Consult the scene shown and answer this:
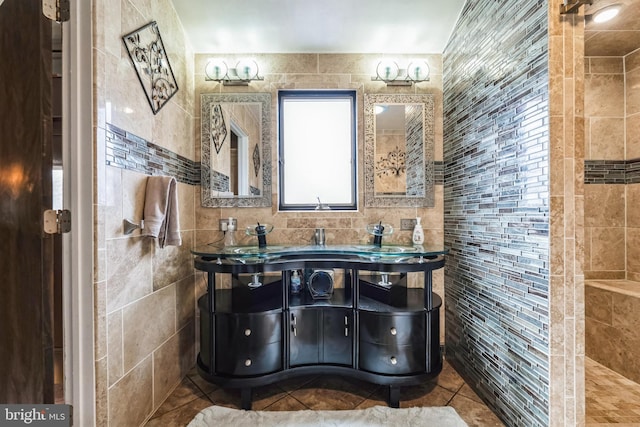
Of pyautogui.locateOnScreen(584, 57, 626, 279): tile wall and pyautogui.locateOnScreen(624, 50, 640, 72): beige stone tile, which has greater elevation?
pyautogui.locateOnScreen(624, 50, 640, 72): beige stone tile

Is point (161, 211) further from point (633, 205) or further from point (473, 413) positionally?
point (633, 205)

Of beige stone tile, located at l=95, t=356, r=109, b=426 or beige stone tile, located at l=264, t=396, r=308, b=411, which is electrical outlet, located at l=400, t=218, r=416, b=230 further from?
beige stone tile, located at l=95, t=356, r=109, b=426

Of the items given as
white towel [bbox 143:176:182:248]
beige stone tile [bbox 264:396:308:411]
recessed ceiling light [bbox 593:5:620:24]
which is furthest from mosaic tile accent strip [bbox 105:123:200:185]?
recessed ceiling light [bbox 593:5:620:24]

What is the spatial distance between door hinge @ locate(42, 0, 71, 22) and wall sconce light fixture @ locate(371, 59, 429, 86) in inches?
71.1

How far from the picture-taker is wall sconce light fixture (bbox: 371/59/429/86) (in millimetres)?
2074

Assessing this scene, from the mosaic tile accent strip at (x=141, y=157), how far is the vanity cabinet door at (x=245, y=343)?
0.95 meters

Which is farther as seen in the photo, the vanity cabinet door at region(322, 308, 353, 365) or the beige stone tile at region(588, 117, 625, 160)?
the beige stone tile at region(588, 117, 625, 160)

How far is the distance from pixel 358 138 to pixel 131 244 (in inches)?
66.3

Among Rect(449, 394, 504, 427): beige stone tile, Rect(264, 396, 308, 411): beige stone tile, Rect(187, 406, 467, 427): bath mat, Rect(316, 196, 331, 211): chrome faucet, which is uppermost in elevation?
Rect(316, 196, 331, 211): chrome faucet

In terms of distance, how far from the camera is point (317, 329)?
63.5 inches

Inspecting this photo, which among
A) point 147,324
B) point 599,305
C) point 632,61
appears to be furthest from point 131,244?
point 632,61

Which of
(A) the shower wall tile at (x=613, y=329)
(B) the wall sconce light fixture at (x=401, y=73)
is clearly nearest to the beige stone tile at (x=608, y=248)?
(A) the shower wall tile at (x=613, y=329)

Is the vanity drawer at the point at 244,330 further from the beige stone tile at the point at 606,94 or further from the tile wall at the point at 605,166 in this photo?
the beige stone tile at the point at 606,94

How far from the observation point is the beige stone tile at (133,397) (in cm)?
123
